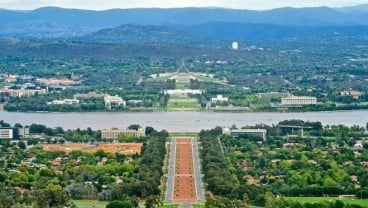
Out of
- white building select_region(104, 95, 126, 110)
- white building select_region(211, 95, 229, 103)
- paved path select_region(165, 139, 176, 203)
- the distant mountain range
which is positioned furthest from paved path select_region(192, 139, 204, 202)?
the distant mountain range

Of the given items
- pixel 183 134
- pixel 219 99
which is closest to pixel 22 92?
pixel 219 99

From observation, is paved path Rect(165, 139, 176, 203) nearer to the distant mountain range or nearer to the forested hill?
the forested hill

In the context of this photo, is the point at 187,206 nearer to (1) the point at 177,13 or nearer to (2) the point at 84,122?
(2) the point at 84,122

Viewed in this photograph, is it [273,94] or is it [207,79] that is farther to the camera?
[207,79]

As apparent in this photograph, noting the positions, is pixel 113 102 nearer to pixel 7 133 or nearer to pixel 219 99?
pixel 219 99

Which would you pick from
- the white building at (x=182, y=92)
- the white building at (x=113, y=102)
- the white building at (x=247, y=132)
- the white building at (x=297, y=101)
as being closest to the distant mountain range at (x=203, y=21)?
the white building at (x=182, y=92)

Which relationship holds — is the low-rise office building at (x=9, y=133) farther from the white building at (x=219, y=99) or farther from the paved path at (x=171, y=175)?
the white building at (x=219, y=99)

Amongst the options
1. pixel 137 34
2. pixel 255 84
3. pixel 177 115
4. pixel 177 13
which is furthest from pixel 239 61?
pixel 177 13
